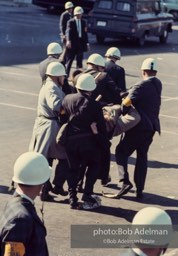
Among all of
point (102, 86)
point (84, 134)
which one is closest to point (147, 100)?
point (102, 86)

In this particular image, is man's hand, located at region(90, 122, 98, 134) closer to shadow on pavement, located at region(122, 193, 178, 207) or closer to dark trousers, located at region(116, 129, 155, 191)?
dark trousers, located at region(116, 129, 155, 191)

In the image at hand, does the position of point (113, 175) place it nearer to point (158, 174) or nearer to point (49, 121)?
point (158, 174)

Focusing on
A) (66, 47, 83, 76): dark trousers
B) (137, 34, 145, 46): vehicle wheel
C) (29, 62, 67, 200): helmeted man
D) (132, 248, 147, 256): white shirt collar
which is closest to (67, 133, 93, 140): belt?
(29, 62, 67, 200): helmeted man

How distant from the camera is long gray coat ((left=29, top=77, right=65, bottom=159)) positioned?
34.6 feet

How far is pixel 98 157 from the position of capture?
10320 mm

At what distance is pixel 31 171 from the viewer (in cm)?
562

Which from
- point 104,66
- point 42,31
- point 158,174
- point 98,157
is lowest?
point 42,31

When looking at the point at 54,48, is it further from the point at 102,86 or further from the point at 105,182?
the point at 105,182

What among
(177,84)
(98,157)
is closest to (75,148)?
(98,157)

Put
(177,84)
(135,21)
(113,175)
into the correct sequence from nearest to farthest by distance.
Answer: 1. (113,175)
2. (177,84)
3. (135,21)

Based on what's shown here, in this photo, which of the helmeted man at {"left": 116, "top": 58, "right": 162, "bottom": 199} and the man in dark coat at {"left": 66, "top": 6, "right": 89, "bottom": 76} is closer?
the helmeted man at {"left": 116, "top": 58, "right": 162, "bottom": 199}

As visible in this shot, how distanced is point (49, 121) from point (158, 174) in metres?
2.48

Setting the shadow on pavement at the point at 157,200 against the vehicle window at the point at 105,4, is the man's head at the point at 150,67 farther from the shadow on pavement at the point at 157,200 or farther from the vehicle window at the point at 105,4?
the vehicle window at the point at 105,4

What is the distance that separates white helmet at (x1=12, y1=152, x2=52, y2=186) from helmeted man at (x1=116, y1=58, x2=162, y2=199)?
5209 mm
